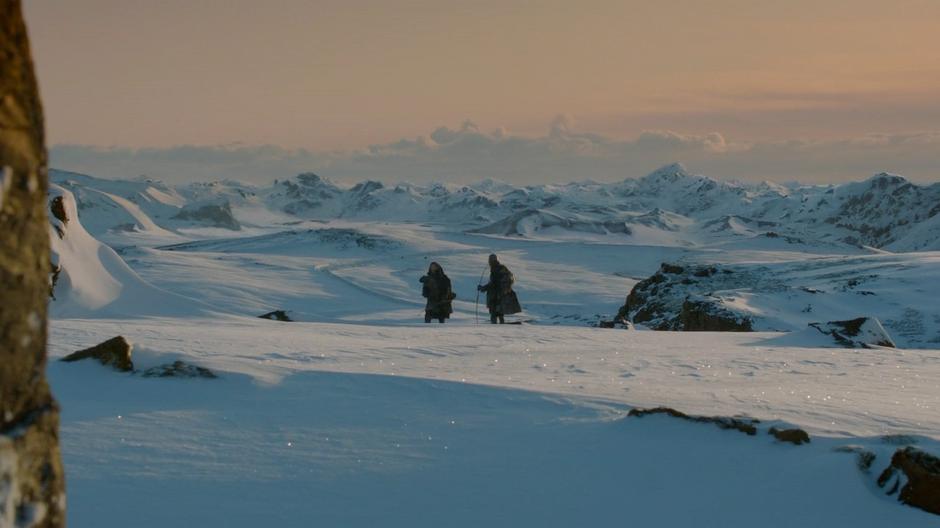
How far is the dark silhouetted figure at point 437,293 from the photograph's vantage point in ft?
61.5

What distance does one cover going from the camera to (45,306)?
1.79 m

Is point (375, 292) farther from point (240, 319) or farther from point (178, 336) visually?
point (178, 336)

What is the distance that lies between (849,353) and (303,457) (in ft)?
29.4

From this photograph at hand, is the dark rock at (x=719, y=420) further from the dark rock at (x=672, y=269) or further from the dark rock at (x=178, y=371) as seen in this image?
the dark rock at (x=672, y=269)

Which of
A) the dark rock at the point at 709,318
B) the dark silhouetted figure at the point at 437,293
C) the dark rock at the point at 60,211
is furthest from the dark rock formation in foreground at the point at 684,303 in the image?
the dark rock at the point at 60,211

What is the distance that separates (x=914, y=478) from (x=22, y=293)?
3796 millimetres

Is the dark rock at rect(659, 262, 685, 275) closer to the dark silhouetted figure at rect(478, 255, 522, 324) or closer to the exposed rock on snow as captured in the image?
the dark silhouetted figure at rect(478, 255, 522, 324)

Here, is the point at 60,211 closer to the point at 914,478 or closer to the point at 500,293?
the point at 500,293

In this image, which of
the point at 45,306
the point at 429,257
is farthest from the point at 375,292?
the point at 45,306

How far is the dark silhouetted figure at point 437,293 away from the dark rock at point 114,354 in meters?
12.6

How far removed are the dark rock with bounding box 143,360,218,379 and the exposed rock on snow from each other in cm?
1024

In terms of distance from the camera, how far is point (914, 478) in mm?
3973

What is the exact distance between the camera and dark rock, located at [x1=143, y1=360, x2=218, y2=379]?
5.87 m

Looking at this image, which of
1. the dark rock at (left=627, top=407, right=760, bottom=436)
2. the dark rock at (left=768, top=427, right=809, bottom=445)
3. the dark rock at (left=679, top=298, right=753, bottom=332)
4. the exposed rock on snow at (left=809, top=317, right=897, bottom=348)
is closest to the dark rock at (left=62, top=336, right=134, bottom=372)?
the dark rock at (left=627, top=407, right=760, bottom=436)
